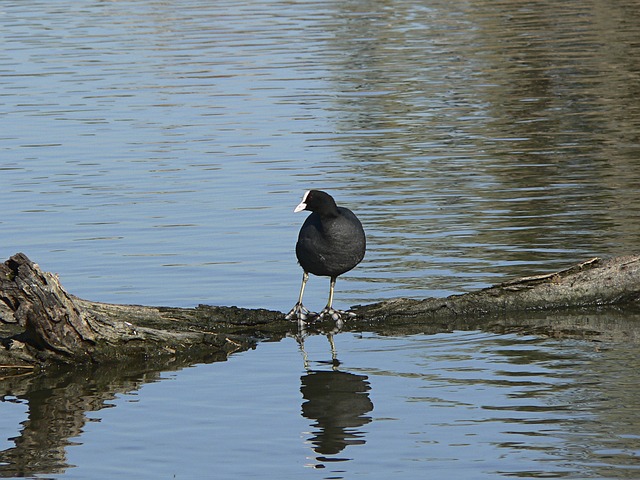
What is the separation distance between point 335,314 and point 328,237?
0.82 m

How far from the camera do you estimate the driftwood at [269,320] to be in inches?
449

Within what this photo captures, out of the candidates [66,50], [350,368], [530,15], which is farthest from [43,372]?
[530,15]

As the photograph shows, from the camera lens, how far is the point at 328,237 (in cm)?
1237

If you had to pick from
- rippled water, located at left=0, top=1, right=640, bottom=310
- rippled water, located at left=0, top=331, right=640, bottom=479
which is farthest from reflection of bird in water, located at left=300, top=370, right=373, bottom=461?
rippled water, located at left=0, top=1, right=640, bottom=310

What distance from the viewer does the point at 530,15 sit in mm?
46906

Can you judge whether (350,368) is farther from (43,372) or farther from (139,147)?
(139,147)

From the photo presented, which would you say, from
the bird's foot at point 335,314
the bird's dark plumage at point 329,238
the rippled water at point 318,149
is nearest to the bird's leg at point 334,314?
the bird's foot at point 335,314

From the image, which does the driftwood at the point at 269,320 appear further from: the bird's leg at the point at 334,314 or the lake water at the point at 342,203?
the lake water at the point at 342,203

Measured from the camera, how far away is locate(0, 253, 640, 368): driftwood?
1141 cm

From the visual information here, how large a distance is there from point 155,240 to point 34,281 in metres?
6.86

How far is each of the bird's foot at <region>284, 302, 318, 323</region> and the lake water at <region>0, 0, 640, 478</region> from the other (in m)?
0.24

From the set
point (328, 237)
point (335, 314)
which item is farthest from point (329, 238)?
point (335, 314)

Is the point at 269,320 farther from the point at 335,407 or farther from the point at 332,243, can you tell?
the point at 335,407

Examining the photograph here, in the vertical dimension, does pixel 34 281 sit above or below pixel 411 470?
above
